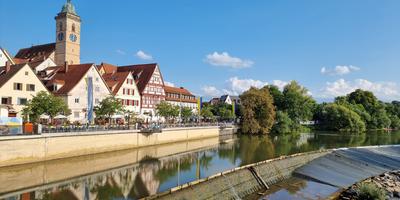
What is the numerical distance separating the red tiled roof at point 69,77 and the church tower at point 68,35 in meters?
A: 30.5

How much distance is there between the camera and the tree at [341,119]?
10075 cm

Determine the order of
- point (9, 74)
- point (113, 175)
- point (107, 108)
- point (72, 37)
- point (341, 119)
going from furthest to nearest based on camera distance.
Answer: point (341, 119) < point (72, 37) < point (107, 108) < point (9, 74) < point (113, 175)

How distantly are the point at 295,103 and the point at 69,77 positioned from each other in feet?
204

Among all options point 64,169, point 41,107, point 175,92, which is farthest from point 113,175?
point 175,92

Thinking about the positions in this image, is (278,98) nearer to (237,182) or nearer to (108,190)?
(237,182)

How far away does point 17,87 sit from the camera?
45.2 metres

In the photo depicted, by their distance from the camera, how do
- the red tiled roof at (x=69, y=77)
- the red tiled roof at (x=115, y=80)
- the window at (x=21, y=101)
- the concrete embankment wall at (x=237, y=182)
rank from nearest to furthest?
1. the concrete embankment wall at (x=237, y=182)
2. the window at (x=21, y=101)
3. the red tiled roof at (x=69, y=77)
4. the red tiled roof at (x=115, y=80)

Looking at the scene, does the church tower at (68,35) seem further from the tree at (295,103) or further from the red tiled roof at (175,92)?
the tree at (295,103)

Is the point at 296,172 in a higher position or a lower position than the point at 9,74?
lower

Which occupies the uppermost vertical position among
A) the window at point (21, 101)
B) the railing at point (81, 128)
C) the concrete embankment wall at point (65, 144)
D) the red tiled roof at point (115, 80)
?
the red tiled roof at point (115, 80)

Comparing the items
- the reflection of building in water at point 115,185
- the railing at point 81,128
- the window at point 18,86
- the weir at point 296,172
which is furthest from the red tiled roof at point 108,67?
the weir at point 296,172

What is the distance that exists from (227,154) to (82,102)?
25.4 meters

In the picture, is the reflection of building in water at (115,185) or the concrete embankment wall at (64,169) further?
the concrete embankment wall at (64,169)

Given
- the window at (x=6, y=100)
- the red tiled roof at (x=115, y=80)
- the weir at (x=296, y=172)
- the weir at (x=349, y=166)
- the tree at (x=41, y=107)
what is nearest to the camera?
the weir at (x=296, y=172)
